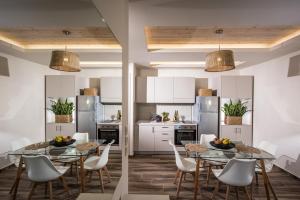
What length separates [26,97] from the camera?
28.3 inches

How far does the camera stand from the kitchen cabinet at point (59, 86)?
2.82 ft

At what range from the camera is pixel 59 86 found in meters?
0.95

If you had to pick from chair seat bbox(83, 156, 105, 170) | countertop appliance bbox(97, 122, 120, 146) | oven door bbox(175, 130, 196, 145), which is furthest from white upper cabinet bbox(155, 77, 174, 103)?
chair seat bbox(83, 156, 105, 170)

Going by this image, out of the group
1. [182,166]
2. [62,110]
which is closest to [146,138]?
[182,166]

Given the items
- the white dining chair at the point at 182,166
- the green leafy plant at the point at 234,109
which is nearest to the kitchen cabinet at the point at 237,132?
the green leafy plant at the point at 234,109

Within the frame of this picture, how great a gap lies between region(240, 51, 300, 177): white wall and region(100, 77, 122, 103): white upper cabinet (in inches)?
139

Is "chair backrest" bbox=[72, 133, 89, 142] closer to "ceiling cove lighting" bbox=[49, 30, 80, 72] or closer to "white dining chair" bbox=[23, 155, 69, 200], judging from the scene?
"white dining chair" bbox=[23, 155, 69, 200]

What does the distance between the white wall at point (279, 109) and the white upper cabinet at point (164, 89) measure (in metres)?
2.16

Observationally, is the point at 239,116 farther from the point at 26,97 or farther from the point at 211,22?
the point at 26,97

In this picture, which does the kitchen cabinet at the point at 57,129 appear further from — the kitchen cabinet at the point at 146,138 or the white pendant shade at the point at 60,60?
the kitchen cabinet at the point at 146,138

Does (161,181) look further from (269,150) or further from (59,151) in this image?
(59,151)

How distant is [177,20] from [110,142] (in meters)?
1.63

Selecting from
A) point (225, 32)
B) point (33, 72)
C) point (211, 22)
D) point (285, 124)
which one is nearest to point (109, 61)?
point (33, 72)

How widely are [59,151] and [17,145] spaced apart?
45 centimetres
